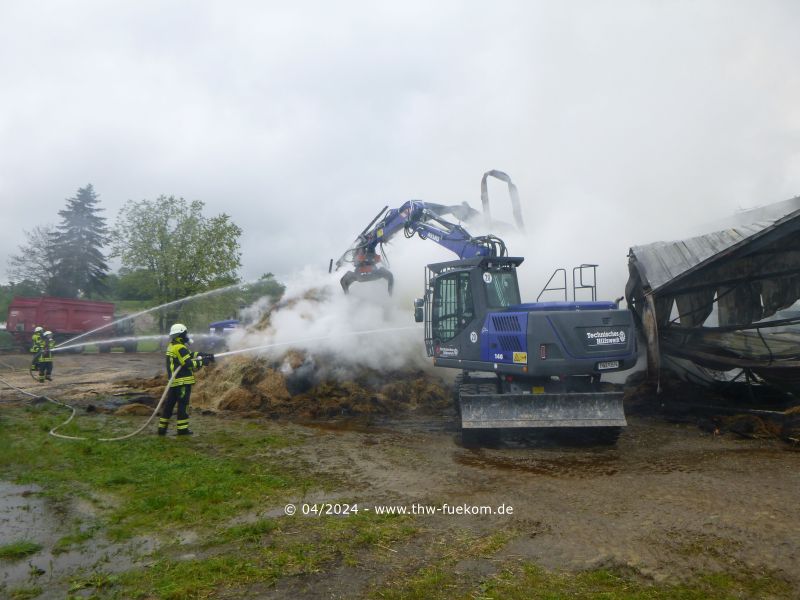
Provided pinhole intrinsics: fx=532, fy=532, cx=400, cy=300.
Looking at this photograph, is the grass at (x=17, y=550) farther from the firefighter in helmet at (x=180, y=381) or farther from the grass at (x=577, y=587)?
the firefighter in helmet at (x=180, y=381)

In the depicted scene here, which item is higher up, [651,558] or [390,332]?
[390,332]

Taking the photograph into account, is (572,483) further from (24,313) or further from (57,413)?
(24,313)

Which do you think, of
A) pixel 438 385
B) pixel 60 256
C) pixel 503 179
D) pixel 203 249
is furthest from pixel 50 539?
pixel 60 256

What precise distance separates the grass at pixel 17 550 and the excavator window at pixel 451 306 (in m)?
6.52

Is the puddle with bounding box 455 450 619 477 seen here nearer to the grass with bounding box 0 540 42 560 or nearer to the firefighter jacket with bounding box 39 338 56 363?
the grass with bounding box 0 540 42 560

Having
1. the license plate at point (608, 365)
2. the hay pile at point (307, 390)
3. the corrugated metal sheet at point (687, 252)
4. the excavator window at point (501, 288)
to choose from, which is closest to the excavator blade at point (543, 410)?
the license plate at point (608, 365)

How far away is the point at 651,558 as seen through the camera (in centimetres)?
429

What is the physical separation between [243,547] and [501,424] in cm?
453

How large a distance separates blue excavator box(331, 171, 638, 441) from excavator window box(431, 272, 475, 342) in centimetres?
2

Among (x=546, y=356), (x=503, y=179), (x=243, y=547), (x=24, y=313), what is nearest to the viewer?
(x=243, y=547)

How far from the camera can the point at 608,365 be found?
8297mm

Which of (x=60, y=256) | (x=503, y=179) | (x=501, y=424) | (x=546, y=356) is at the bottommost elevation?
(x=501, y=424)

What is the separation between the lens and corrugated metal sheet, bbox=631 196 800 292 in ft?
30.3

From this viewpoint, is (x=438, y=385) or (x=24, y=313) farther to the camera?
(x=24, y=313)
